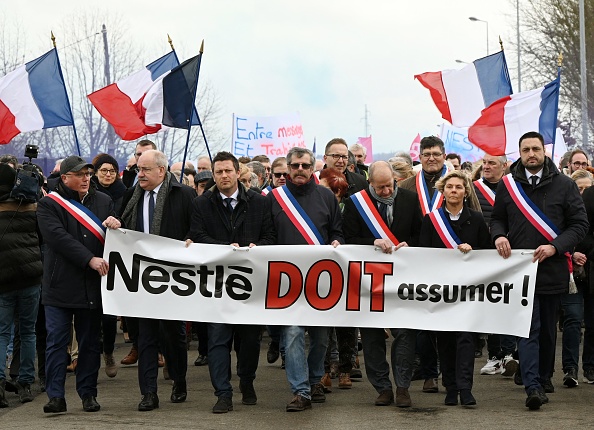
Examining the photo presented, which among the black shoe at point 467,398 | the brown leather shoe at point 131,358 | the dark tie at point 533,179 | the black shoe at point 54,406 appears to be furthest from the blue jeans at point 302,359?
the brown leather shoe at point 131,358

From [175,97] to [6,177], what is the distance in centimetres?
384

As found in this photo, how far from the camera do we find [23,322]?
445 inches

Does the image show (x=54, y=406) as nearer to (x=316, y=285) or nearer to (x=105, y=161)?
(x=316, y=285)

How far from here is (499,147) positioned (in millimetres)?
14258

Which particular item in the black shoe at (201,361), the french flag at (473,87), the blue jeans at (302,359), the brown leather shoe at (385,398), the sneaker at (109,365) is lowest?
the black shoe at (201,361)

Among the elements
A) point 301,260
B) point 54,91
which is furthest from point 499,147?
point 54,91

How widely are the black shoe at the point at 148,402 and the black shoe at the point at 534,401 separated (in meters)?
3.09

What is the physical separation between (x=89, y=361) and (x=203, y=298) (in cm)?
110

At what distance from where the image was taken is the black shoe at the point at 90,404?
10.3 meters

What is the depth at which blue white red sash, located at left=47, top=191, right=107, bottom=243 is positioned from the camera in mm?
10406

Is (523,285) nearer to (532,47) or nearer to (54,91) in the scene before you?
(54,91)

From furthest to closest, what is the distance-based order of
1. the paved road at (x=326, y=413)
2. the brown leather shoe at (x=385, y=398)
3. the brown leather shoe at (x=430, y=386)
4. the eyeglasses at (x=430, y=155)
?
the eyeglasses at (x=430, y=155) < the brown leather shoe at (x=430, y=386) < the brown leather shoe at (x=385, y=398) < the paved road at (x=326, y=413)

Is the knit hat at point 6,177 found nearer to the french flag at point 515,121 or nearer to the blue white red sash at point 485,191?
the blue white red sash at point 485,191

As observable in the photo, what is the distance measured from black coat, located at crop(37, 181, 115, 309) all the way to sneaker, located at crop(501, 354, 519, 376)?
420 cm
